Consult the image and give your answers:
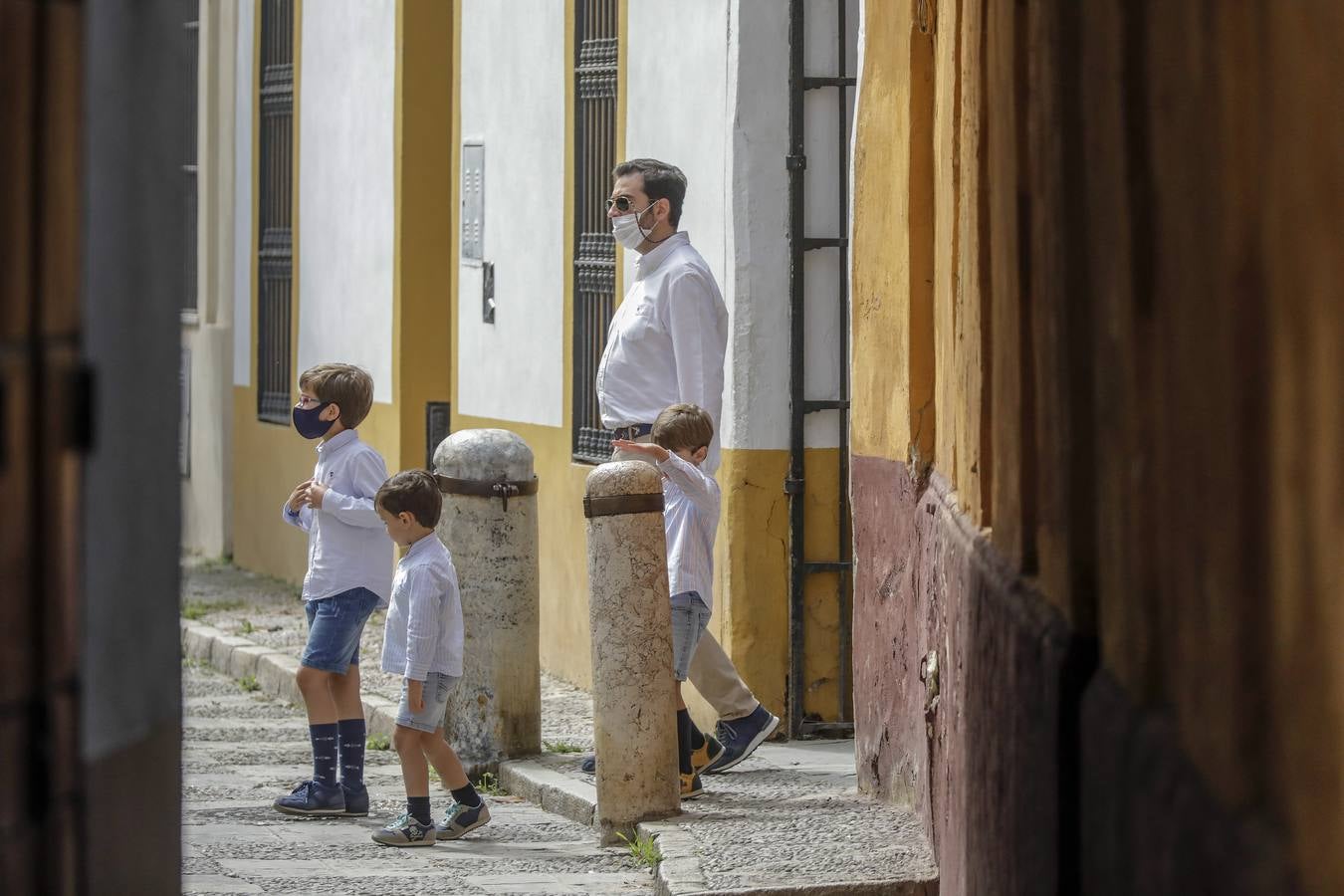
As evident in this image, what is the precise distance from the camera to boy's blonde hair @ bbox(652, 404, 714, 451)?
7.87 metres

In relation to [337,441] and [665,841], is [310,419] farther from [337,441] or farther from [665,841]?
[665,841]

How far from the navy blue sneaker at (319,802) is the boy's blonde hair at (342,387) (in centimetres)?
121

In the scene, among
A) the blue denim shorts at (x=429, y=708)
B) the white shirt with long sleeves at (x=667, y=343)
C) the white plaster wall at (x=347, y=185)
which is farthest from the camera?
the white plaster wall at (x=347, y=185)

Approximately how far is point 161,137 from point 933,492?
3741 mm

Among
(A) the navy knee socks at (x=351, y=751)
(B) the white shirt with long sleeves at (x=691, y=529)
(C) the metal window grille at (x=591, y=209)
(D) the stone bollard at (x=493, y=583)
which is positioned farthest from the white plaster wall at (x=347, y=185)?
(B) the white shirt with long sleeves at (x=691, y=529)

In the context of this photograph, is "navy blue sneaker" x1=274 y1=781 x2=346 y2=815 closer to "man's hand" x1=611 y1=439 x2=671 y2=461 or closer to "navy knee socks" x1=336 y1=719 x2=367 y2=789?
"navy knee socks" x1=336 y1=719 x2=367 y2=789

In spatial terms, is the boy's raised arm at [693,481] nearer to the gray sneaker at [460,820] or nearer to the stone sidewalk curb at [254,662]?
the gray sneaker at [460,820]

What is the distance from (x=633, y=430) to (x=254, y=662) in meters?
4.36

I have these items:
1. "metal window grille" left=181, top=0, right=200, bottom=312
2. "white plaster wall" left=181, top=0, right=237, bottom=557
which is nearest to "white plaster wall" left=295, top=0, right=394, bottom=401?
"white plaster wall" left=181, top=0, right=237, bottom=557

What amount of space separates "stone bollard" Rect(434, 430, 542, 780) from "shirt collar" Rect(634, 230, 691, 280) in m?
0.84

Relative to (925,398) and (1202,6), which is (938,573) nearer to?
(925,398)

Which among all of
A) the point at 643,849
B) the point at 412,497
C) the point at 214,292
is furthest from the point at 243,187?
the point at 643,849

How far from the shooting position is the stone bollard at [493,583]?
28.9 ft

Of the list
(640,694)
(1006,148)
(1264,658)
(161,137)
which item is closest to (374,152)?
(640,694)
